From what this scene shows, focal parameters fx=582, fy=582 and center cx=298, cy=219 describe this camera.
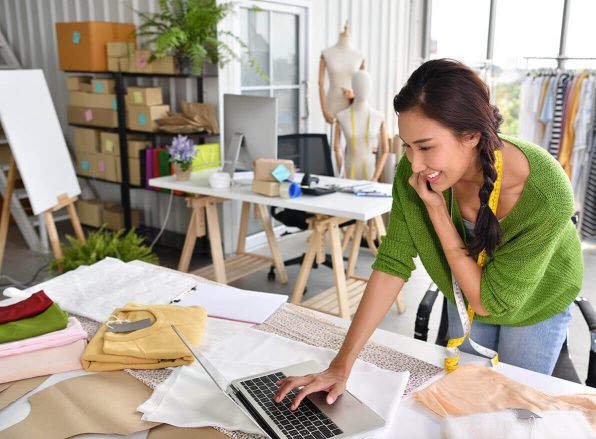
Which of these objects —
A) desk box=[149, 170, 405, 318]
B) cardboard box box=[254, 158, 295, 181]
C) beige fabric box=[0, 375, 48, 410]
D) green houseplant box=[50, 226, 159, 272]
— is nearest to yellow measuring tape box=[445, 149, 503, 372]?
beige fabric box=[0, 375, 48, 410]

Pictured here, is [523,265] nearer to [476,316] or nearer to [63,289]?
[476,316]

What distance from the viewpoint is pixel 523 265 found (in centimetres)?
123

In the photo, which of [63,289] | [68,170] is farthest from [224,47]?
[63,289]

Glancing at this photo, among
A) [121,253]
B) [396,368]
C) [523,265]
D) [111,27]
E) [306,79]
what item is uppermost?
[111,27]

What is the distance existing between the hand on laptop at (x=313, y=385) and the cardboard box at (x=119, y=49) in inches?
157

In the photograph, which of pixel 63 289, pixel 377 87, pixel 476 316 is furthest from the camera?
pixel 377 87

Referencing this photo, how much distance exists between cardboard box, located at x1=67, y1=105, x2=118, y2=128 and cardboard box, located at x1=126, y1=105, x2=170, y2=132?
153 mm

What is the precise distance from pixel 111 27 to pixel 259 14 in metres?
1.21

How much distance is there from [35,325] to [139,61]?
3.50m

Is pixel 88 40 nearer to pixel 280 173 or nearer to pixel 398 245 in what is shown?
pixel 280 173

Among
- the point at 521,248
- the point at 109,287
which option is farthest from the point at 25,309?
the point at 521,248

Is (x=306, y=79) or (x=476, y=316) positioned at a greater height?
(x=306, y=79)

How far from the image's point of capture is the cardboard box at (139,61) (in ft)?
14.8

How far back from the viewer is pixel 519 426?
0.99 metres
